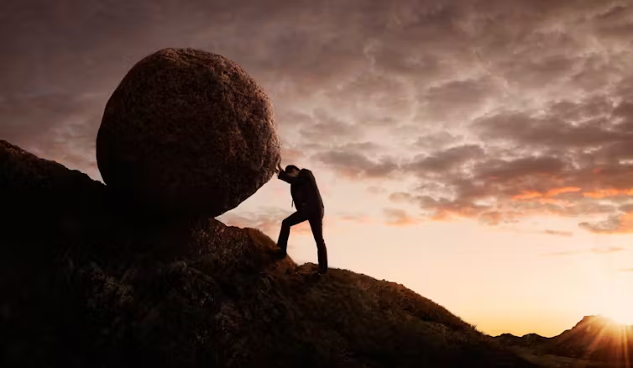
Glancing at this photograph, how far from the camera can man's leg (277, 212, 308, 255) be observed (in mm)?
16250

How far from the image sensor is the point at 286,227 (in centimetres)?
1648

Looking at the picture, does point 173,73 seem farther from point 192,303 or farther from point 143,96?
point 192,303

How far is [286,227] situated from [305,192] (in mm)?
1246

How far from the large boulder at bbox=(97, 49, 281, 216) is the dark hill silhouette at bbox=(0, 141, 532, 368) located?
40.1 inches

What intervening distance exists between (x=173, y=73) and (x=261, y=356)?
24.3 feet

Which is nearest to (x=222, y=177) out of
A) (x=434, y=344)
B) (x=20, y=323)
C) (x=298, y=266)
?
(x=298, y=266)

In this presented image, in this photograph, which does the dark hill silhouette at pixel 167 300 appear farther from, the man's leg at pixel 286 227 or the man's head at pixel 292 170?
the man's head at pixel 292 170

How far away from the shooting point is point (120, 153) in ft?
47.9

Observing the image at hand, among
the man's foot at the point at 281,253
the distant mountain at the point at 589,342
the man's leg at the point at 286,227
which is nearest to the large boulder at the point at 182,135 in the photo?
the man's leg at the point at 286,227

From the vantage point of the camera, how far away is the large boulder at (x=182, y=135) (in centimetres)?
1434

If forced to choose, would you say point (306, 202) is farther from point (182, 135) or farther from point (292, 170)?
point (182, 135)

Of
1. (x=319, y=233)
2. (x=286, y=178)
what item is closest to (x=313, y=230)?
(x=319, y=233)

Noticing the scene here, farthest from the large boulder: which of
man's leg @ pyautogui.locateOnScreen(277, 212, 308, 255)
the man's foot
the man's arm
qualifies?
the man's foot

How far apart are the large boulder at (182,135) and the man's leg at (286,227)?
5.32 ft
